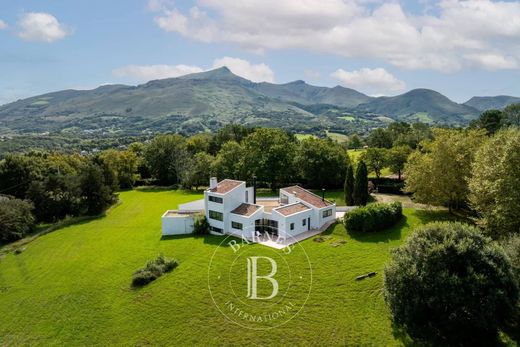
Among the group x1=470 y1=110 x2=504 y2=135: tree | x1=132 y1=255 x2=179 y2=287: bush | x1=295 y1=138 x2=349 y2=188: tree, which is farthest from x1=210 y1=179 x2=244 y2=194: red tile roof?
x1=470 y1=110 x2=504 y2=135: tree

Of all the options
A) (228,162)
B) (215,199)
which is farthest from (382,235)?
(228,162)

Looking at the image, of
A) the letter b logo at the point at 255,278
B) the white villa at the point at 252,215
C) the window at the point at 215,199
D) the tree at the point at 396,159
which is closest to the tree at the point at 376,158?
the tree at the point at 396,159

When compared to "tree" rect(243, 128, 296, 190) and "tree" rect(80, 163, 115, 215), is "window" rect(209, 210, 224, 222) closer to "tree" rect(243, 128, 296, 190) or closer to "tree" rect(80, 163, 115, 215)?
"tree" rect(243, 128, 296, 190)

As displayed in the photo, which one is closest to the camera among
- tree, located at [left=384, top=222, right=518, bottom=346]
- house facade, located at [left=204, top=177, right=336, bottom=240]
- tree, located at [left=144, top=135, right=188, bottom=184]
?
tree, located at [left=384, top=222, right=518, bottom=346]

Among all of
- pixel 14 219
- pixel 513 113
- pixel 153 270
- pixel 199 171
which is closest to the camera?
pixel 153 270

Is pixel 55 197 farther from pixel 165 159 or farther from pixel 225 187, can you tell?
pixel 165 159

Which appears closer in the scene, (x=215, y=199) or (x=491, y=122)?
(x=215, y=199)
